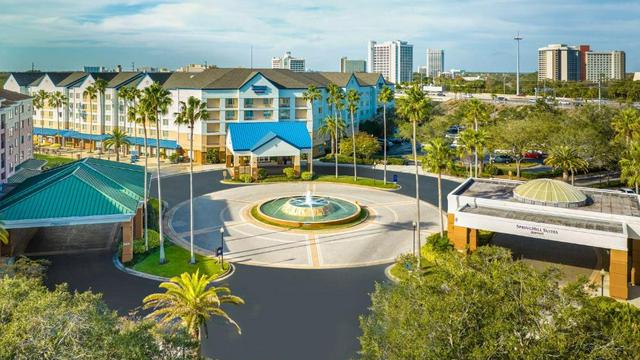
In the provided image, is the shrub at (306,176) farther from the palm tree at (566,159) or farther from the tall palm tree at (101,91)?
the tall palm tree at (101,91)

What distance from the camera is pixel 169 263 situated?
38.8m

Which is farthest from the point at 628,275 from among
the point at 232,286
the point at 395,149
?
the point at 395,149

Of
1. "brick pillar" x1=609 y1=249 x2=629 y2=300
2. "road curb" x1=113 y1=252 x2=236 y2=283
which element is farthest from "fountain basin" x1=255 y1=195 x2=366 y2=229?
"brick pillar" x1=609 y1=249 x2=629 y2=300

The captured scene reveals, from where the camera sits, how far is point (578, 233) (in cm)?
3462

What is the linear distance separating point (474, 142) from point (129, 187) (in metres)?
36.0

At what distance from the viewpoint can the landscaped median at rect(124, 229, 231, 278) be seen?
3719 centimetres

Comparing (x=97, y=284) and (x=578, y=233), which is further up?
(x=578, y=233)

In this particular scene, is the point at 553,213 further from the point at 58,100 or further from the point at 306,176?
the point at 58,100

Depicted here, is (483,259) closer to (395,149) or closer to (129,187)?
(129,187)

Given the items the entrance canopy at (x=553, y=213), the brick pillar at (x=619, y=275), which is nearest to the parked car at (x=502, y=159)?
the entrance canopy at (x=553, y=213)

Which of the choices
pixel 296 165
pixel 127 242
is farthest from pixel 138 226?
pixel 296 165

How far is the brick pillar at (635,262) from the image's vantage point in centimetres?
3550

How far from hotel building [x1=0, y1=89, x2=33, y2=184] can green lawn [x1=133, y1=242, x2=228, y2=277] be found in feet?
89.1

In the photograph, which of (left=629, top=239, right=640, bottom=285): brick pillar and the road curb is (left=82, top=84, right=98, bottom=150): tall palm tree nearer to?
the road curb
